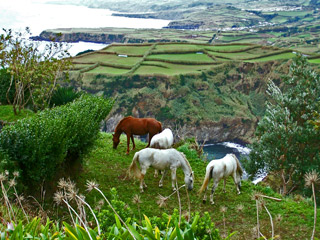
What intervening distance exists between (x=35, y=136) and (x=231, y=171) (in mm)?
5509

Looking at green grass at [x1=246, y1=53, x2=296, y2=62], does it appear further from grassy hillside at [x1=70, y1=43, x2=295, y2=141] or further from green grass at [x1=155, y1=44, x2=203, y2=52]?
green grass at [x1=155, y1=44, x2=203, y2=52]

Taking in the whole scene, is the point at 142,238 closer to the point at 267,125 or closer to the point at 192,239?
the point at 192,239

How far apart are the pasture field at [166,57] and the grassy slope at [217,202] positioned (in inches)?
1517

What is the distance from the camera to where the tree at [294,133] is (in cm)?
2038

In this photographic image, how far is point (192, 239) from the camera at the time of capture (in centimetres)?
452

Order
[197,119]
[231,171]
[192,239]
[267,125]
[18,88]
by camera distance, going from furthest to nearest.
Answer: [197,119] < [267,125] < [18,88] < [231,171] < [192,239]

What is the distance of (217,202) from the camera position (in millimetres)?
11023

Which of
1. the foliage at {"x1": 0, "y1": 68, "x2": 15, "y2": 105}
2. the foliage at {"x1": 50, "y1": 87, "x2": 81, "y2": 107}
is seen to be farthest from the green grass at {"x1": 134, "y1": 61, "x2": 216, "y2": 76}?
the foliage at {"x1": 50, "y1": 87, "x2": 81, "y2": 107}

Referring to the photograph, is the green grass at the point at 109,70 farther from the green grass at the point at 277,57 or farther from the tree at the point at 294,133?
the tree at the point at 294,133

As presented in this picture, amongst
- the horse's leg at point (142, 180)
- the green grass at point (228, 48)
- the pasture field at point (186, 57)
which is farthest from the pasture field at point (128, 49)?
the horse's leg at point (142, 180)

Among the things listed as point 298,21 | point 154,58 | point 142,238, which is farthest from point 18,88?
point 298,21

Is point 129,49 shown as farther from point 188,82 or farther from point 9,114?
point 9,114

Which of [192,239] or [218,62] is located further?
[218,62]

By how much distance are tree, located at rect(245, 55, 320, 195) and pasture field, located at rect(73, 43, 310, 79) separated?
32099 mm
